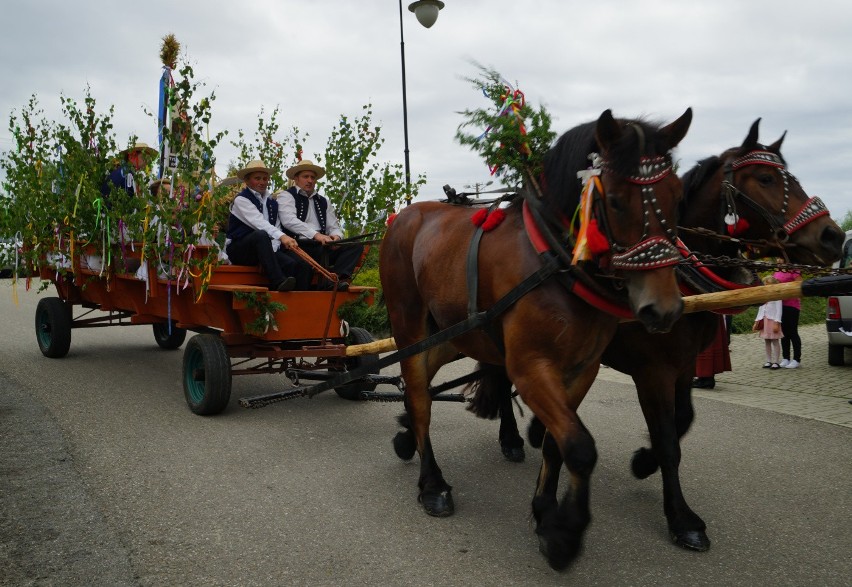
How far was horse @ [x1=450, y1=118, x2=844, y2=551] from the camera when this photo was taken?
11.3ft

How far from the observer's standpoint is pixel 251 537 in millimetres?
3412

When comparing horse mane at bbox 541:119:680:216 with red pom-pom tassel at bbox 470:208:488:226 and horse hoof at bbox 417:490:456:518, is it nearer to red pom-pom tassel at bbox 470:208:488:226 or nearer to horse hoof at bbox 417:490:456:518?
red pom-pom tassel at bbox 470:208:488:226

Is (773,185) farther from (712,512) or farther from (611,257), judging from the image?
(712,512)

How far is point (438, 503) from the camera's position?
12.6 ft

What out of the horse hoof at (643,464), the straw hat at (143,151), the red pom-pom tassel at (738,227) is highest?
the straw hat at (143,151)

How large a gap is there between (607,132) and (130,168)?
4783 mm

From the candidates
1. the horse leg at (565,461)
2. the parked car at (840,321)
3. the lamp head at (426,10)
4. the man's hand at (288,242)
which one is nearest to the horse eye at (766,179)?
the horse leg at (565,461)

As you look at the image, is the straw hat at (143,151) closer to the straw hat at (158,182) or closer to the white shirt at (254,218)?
the straw hat at (158,182)

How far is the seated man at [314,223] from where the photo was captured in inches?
242

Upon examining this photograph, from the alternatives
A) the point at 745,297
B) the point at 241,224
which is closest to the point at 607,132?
the point at 745,297

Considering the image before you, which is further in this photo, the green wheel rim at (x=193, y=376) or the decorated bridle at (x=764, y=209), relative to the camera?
the green wheel rim at (x=193, y=376)

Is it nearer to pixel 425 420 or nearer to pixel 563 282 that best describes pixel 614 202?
pixel 563 282

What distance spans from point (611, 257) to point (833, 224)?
1.43m

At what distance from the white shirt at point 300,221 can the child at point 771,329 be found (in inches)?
223
